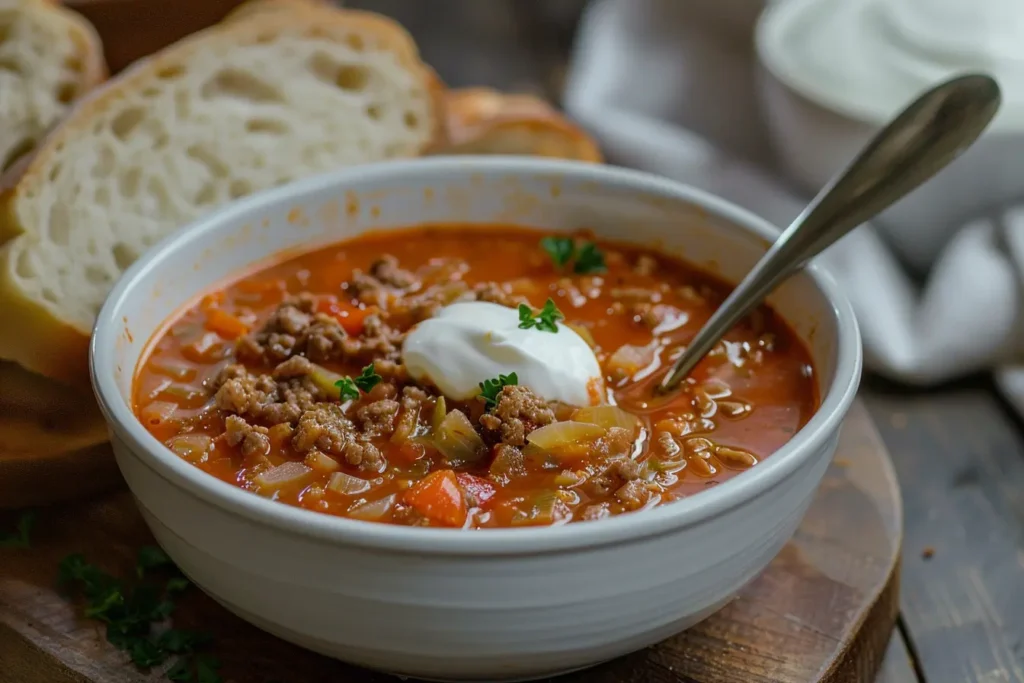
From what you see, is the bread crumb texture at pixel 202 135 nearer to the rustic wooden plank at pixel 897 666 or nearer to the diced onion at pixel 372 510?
the diced onion at pixel 372 510

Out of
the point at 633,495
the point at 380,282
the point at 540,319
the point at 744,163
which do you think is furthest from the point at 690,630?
the point at 744,163

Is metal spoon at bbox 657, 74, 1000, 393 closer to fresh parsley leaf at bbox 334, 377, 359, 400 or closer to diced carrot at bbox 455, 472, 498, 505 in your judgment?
diced carrot at bbox 455, 472, 498, 505

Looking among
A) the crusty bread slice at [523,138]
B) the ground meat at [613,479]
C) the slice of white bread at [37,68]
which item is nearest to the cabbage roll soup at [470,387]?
the ground meat at [613,479]

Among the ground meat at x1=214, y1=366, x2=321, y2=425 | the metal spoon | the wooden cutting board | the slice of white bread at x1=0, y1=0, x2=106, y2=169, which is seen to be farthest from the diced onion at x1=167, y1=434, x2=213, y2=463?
the slice of white bread at x1=0, y1=0, x2=106, y2=169

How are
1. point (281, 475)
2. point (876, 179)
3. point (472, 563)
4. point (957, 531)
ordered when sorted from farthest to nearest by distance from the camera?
1. point (957, 531)
2. point (876, 179)
3. point (281, 475)
4. point (472, 563)

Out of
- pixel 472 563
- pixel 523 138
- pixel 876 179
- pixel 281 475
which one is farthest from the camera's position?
pixel 523 138

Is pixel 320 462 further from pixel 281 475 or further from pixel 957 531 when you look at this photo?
pixel 957 531
